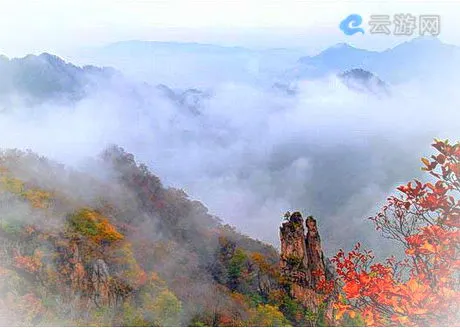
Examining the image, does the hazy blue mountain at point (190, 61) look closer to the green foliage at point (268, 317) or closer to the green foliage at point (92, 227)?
the green foliage at point (92, 227)

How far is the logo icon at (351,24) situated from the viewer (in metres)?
3.74

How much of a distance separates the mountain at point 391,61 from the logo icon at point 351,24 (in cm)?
10

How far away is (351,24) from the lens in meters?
3.77

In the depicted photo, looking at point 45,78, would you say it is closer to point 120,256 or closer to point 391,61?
point 120,256

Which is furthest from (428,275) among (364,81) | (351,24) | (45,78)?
(45,78)

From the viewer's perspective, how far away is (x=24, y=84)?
12.7ft

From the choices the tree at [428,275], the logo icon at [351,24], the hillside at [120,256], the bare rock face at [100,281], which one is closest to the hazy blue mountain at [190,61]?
the logo icon at [351,24]

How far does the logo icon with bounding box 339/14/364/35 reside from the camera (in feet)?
12.3

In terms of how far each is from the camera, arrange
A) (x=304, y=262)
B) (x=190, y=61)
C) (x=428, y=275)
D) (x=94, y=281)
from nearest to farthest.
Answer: (x=428, y=275), (x=94, y=281), (x=304, y=262), (x=190, y=61)

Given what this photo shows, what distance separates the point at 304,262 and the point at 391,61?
4.66ft

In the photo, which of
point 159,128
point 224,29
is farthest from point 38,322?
point 224,29

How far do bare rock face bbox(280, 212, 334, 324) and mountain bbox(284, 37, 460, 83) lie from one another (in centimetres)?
97

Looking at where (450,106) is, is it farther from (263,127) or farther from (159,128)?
(159,128)

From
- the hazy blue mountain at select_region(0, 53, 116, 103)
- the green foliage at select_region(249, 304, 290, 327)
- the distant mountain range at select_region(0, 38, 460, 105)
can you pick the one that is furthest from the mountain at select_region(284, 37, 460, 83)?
the green foliage at select_region(249, 304, 290, 327)
